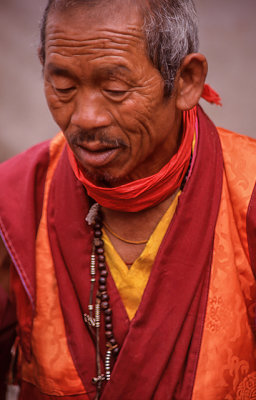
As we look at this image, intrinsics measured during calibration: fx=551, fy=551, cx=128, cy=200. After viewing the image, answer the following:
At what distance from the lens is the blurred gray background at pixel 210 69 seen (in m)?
3.81

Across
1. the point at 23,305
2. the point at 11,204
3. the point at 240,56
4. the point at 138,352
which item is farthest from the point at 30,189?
the point at 240,56

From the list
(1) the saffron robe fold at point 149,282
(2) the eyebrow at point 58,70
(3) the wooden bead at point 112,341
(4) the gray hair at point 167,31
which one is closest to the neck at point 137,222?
(1) the saffron robe fold at point 149,282

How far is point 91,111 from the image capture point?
1579 mm

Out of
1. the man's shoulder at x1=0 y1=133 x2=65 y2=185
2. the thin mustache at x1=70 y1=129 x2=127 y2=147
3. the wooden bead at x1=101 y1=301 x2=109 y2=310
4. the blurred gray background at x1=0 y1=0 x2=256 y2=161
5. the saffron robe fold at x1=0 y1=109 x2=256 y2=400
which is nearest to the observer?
the thin mustache at x1=70 y1=129 x2=127 y2=147

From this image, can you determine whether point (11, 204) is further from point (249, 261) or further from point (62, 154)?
point (249, 261)

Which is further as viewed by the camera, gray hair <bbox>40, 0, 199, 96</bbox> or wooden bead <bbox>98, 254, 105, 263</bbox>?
wooden bead <bbox>98, 254, 105, 263</bbox>

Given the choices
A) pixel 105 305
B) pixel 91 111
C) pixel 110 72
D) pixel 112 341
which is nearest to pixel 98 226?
pixel 105 305

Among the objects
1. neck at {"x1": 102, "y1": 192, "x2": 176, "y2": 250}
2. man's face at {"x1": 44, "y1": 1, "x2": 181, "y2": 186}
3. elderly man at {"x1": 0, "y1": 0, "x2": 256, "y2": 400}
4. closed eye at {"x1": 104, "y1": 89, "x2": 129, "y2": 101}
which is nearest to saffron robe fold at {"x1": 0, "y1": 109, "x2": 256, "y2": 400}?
elderly man at {"x1": 0, "y1": 0, "x2": 256, "y2": 400}

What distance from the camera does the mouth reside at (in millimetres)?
1678

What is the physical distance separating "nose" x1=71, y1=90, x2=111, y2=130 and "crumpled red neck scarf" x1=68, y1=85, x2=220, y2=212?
247 mm

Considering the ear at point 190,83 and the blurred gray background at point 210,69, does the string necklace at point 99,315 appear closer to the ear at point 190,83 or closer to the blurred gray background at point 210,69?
the ear at point 190,83

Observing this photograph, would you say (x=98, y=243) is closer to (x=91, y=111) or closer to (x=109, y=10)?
(x=91, y=111)

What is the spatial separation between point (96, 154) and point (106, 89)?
0.21 metres

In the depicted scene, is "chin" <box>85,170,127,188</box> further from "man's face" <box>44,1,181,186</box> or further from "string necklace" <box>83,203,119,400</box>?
"string necklace" <box>83,203,119,400</box>
